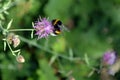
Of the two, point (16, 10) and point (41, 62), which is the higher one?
point (16, 10)

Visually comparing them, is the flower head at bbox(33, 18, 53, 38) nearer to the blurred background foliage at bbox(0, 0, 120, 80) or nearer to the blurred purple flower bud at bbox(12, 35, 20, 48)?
the blurred purple flower bud at bbox(12, 35, 20, 48)

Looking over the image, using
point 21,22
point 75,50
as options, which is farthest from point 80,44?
point 21,22

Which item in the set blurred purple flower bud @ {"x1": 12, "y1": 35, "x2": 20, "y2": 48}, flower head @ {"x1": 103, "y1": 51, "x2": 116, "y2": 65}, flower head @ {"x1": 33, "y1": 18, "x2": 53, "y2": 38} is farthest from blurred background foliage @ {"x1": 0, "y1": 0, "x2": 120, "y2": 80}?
blurred purple flower bud @ {"x1": 12, "y1": 35, "x2": 20, "y2": 48}

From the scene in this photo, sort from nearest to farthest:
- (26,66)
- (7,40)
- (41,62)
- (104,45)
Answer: (7,40), (41,62), (26,66), (104,45)

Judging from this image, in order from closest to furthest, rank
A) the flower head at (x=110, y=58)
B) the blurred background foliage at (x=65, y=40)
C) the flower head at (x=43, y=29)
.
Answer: the flower head at (x=43, y=29) → the flower head at (x=110, y=58) → the blurred background foliage at (x=65, y=40)

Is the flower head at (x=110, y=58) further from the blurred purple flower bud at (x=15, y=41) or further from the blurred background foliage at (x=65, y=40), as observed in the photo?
the blurred purple flower bud at (x=15, y=41)

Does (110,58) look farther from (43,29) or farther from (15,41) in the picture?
(15,41)

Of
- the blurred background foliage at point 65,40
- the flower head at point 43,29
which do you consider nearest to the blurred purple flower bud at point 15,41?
the flower head at point 43,29

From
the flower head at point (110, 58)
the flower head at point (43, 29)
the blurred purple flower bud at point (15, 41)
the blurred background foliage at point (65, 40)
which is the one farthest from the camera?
the blurred background foliage at point (65, 40)

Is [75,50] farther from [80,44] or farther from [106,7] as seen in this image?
[106,7]
